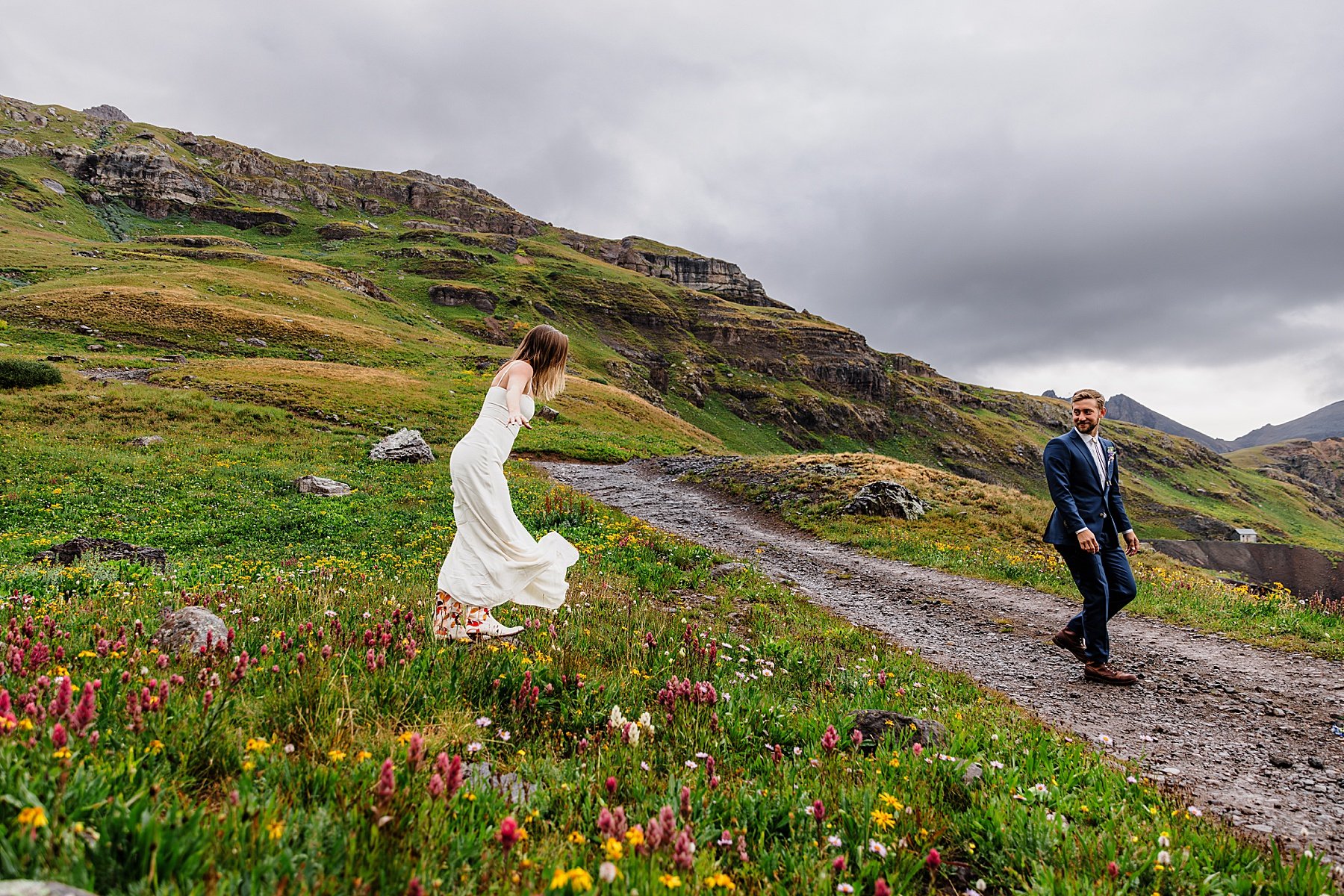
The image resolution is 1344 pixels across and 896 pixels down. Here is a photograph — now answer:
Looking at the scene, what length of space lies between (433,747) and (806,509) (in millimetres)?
20824

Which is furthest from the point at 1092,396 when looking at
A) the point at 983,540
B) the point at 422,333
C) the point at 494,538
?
the point at 422,333

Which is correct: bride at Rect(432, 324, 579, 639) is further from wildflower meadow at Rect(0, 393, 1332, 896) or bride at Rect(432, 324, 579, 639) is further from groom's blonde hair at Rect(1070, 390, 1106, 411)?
groom's blonde hair at Rect(1070, 390, 1106, 411)

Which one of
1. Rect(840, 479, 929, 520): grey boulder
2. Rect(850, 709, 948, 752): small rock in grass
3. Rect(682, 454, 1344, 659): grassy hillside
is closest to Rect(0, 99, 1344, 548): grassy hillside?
Rect(682, 454, 1344, 659): grassy hillside

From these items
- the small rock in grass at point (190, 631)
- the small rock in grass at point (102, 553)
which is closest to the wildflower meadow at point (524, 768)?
the small rock in grass at point (190, 631)

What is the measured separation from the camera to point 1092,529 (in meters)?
8.23

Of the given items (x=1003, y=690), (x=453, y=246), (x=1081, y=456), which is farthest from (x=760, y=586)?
(x=453, y=246)

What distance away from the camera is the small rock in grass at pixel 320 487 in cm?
2075

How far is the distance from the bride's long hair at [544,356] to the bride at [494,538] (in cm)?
1

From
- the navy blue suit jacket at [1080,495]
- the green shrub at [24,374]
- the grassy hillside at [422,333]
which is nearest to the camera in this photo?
the navy blue suit jacket at [1080,495]

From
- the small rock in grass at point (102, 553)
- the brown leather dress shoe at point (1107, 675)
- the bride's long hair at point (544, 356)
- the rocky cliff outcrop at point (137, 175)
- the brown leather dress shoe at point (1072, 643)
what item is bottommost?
the small rock in grass at point (102, 553)

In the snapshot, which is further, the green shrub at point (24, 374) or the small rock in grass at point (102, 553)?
the green shrub at point (24, 374)

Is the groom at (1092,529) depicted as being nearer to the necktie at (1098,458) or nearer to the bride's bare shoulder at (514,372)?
the necktie at (1098,458)

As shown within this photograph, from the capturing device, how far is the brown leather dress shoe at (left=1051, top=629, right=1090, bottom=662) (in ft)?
27.8

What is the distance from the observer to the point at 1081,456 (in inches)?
328
